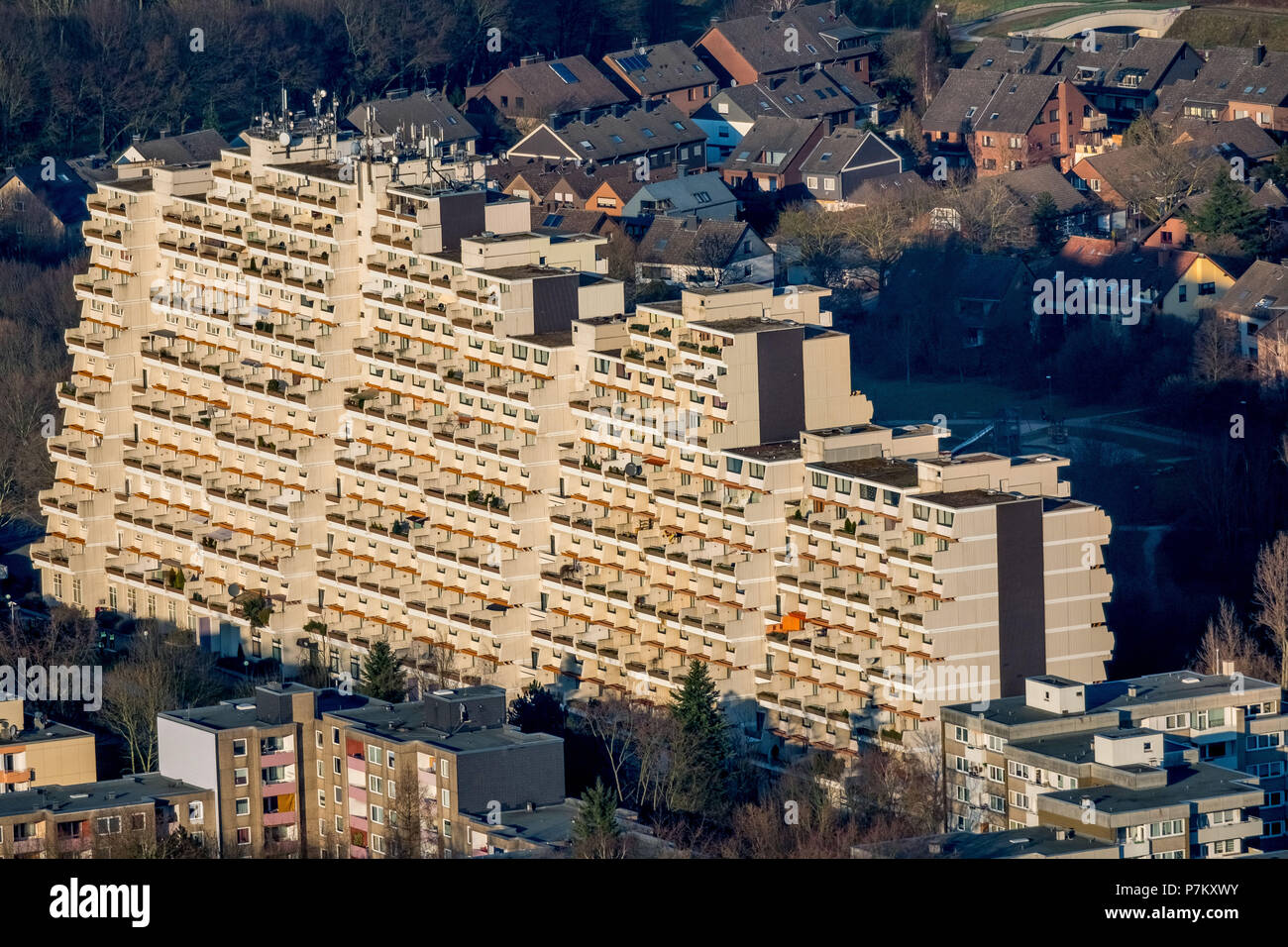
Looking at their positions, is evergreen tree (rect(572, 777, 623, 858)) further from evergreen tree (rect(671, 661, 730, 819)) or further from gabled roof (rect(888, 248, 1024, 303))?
gabled roof (rect(888, 248, 1024, 303))

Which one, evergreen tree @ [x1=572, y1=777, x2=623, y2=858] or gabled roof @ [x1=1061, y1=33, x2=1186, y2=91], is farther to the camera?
gabled roof @ [x1=1061, y1=33, x2=1186, y2=91]

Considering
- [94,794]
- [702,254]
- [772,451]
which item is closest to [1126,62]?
[702,254]

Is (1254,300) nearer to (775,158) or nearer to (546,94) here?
(775,158)

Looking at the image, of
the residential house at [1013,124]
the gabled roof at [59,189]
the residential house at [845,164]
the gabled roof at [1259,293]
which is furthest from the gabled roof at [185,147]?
the gabled roof at [1259,293]

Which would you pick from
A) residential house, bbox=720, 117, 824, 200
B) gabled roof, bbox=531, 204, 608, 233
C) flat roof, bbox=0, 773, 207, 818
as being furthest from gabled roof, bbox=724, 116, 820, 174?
flat roof, bbox=0, 773, 207, 818
